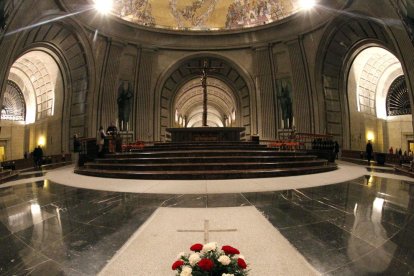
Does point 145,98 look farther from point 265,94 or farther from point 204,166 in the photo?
point 204,166

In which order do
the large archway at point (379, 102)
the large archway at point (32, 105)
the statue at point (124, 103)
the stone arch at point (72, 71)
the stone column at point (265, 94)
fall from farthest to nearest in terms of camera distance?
the stone column at point (265, 94), the statue at point (124, 103), the large archway at point (379, 102), the large archway at point (32, 105), the stone arch at point (72, 71)

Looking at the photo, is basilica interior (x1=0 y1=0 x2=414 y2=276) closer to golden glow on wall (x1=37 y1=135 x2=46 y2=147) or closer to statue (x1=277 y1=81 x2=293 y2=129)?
statue (x1=277 y1=81 x2=293 y2=129)

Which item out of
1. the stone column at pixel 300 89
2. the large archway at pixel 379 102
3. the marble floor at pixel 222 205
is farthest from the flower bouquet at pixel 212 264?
the large archway at pixel 379 102

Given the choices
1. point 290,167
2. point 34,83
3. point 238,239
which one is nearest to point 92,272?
point 238,239

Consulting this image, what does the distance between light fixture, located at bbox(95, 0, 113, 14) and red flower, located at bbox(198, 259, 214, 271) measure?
649 inches

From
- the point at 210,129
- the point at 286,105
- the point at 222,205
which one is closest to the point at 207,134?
the point at 210,129

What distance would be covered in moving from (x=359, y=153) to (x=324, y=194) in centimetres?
1234

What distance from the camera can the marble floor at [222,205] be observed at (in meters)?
1.65

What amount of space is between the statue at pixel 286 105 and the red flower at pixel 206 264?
633 inches

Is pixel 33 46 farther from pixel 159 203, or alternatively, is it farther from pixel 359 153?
pixel 359 153

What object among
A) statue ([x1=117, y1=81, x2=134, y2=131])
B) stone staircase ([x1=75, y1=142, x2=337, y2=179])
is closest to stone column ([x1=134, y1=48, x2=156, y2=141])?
statue ([x1=117, y1=81, x2=134, y2=131])

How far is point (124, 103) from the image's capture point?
16344 millimetres

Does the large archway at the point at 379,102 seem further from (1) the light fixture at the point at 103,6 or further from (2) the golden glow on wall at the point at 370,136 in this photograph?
(1) the light fixture at the point at 103,6

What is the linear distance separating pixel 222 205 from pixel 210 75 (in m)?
Answer: 17.4
